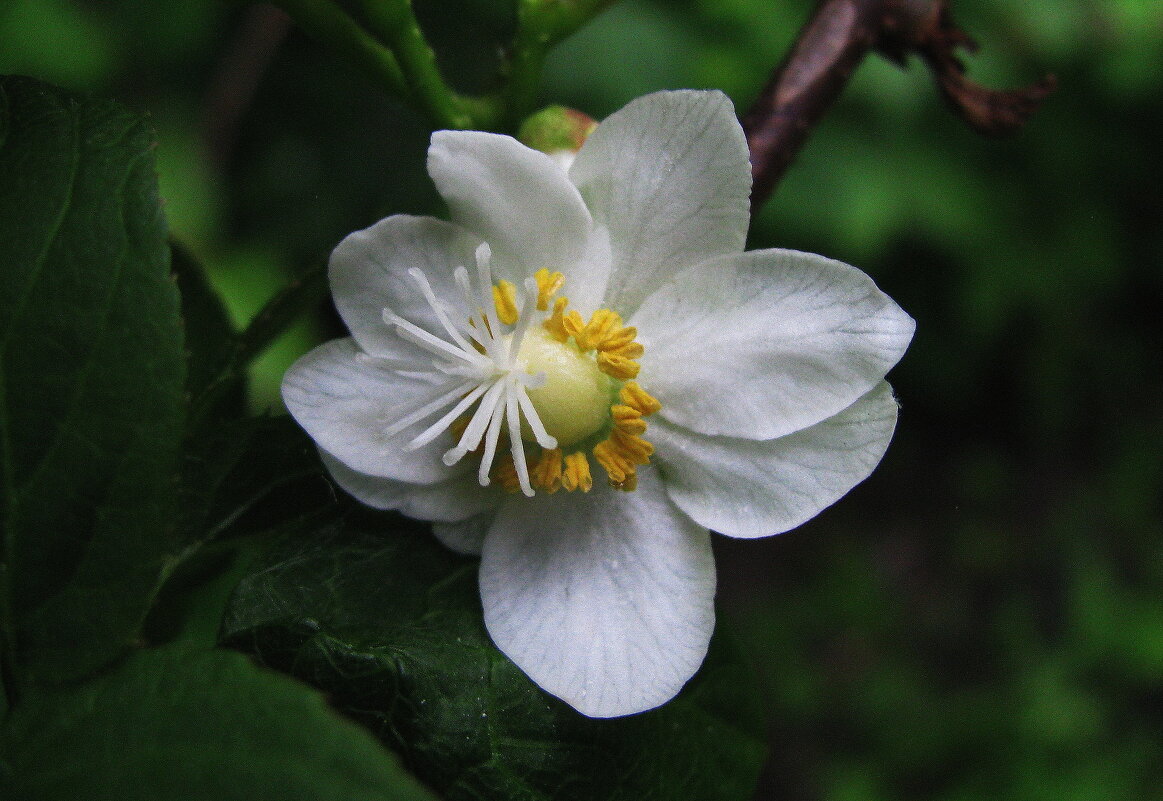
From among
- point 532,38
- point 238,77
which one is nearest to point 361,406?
point 532,38

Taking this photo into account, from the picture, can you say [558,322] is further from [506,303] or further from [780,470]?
[780,470]

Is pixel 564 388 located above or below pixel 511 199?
below

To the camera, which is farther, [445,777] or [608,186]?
[608,186]

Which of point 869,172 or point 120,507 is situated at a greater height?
point 120,507

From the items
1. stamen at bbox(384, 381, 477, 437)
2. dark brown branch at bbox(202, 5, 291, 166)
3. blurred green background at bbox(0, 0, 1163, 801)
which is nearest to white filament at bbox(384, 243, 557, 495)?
stamen at bbox(384, 381, 477, 437)

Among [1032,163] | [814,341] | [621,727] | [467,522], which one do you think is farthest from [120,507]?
[1032,163]

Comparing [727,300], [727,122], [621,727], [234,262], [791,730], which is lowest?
[791,730]

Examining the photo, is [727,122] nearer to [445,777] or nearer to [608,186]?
[608,186]
